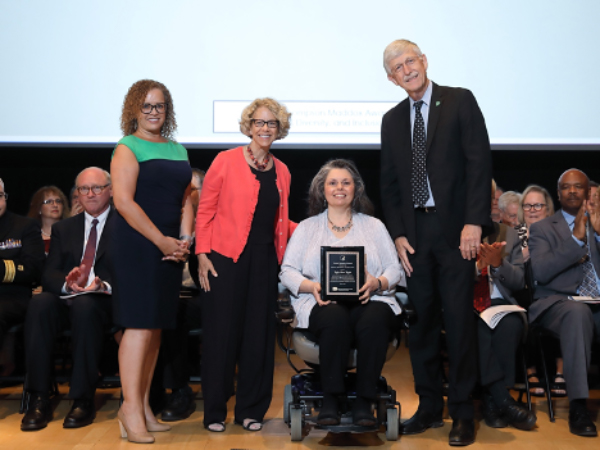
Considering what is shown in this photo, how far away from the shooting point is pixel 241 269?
317 centimetres

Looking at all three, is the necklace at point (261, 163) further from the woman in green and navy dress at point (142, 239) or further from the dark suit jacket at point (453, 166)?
the dark suit jacket at point (453, 166)

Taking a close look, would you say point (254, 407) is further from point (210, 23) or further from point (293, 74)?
point (210, 23)

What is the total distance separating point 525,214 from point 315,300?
228cm

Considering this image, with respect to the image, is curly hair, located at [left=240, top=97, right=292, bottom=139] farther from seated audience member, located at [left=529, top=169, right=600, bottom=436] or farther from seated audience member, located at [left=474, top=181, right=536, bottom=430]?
seated audience member, located at [left=529, top=169, right=600, bottom=436]

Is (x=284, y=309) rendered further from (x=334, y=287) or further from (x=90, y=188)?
(x=90, y=188)

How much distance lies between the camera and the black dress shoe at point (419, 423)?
3.08m

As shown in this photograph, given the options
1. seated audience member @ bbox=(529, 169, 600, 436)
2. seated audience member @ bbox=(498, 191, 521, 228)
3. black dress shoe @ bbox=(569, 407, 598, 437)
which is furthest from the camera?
seated audience member @ bbox=(498, 191, 521, 228)

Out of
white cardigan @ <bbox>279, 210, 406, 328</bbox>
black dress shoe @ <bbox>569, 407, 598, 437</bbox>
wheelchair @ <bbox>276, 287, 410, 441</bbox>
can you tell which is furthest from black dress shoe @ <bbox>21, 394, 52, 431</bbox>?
black dress shoe @ <bbox>569, 407, 598, 437</bbox>

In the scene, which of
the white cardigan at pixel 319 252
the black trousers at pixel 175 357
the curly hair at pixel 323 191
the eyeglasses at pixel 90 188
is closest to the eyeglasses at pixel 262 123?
the curly hair at pixel 323 191

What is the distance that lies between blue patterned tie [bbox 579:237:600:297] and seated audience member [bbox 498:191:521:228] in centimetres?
156

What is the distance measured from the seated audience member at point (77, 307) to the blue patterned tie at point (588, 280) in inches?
102

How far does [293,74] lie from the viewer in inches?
200

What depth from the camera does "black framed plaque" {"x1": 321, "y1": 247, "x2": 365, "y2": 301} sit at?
300cm

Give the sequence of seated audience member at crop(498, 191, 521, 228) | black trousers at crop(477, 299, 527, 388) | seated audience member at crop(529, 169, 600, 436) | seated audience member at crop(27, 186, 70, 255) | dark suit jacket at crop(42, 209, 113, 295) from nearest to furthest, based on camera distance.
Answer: seated audience member at crop(529, 169, 600, 436)
black trousers at crop(477, 299, 527, 388)
dark suit jacket at crop(42, 209, 113, 295)
seated audience member at crop(27, 186, 70, 255)
seated audience member at crop(498, 191, 521, 228)
